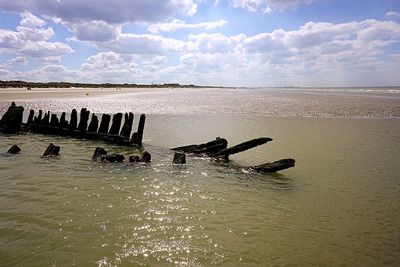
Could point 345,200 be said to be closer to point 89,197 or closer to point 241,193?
point 241,193

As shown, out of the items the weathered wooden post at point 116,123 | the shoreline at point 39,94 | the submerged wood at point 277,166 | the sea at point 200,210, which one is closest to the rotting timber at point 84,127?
the weathered wooden post at point 116,123

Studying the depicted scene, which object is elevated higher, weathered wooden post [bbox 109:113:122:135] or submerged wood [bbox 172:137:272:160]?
weathered wooden post [bbox 109:113:122:135]

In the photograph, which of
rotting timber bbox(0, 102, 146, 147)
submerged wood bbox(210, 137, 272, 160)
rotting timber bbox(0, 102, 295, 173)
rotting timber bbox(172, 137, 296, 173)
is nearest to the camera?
rotting timber bbox(172, 137, 296, 173)

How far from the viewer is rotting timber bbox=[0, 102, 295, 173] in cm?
1175

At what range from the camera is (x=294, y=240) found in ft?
20.0

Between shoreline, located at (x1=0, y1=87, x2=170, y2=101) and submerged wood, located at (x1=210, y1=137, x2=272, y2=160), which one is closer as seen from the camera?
submerged wood, located at (x1=210, y1=137, x2=272, y2=160)

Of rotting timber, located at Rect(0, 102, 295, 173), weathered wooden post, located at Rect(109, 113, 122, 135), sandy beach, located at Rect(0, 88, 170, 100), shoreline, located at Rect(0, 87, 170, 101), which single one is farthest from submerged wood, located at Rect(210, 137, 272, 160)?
sandy beach, located at Rect(0, 88, 170, 100)

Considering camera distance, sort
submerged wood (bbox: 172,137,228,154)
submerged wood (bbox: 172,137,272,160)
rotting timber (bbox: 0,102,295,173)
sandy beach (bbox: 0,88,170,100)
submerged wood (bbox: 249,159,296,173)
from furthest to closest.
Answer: sandy beach (bbox: 0,88,170,100) < submerged wood (bbox: 172,137,228,154) < submerged wood (bbox: 172,137,272,160) < rotting timber (bbox: 0,102,295,173) < submerged wood (bbox: 249,159,296,173)

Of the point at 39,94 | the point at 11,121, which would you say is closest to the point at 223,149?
the point at 11,121

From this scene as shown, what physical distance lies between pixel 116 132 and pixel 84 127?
5.94 ft

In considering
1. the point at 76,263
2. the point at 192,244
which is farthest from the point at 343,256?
Result: the point at 76,263

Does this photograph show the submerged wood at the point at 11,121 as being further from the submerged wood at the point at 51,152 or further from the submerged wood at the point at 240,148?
the submerged wood at the point at 240,148

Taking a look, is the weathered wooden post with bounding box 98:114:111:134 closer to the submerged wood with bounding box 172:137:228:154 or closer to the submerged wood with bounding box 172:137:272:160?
the submerged wood with bounding box 172:137:272:160

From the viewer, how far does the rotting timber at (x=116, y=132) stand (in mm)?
11750
